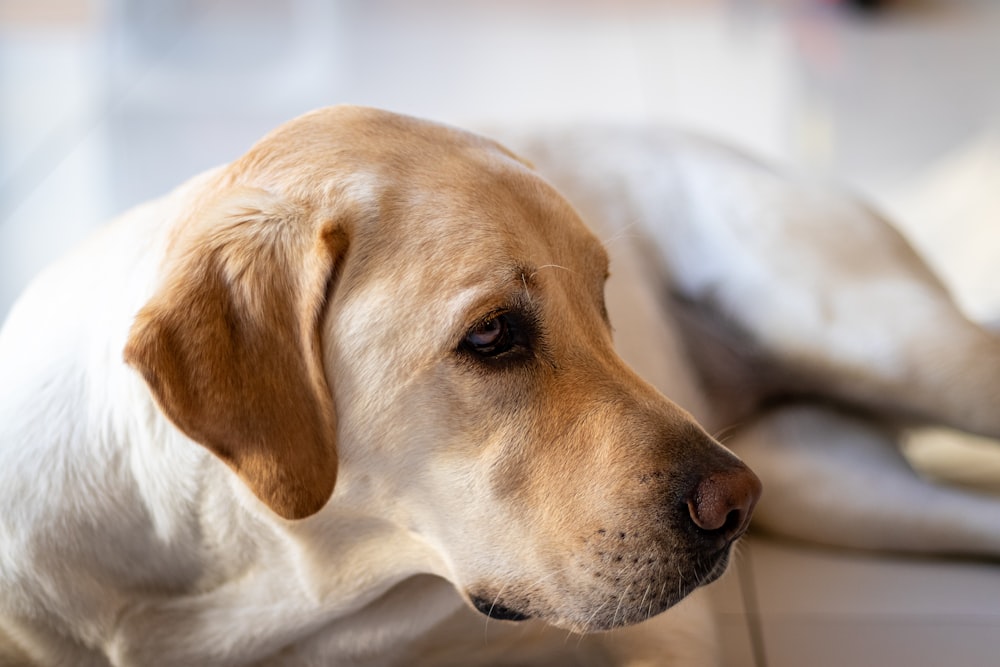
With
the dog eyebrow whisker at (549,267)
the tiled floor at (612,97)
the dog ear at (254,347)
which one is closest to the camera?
the dog ear at (254,347)

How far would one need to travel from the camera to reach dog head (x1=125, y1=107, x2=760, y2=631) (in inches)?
55.6

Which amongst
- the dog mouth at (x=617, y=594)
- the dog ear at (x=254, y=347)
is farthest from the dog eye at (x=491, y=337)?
the dog mouth at (x=617, y=594)

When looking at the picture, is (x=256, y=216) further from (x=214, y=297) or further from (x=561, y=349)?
(x=561, y=349)

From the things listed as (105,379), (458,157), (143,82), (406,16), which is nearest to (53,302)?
(105,379)

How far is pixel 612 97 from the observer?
14.4 ft

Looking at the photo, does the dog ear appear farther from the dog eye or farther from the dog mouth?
the dog mouth

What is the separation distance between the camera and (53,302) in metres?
1.72

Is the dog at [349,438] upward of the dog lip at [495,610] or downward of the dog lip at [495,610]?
upward

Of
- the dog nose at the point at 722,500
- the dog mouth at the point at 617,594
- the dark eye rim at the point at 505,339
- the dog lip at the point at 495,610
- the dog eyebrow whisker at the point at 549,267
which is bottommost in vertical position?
the dog lip at the point at 495,610

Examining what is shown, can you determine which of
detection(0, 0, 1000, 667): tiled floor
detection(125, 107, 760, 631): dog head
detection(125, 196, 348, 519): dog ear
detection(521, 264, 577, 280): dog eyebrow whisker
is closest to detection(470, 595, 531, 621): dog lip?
detection(125, 107, 760, 631): dog head

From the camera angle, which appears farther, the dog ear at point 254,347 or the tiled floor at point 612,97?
the tiled floor at point 612,97

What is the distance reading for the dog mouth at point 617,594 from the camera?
1437mm

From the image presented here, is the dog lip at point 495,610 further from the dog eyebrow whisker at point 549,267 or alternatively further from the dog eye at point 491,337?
the dog eyebrow whisker at point 549,267

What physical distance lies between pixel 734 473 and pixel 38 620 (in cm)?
99
